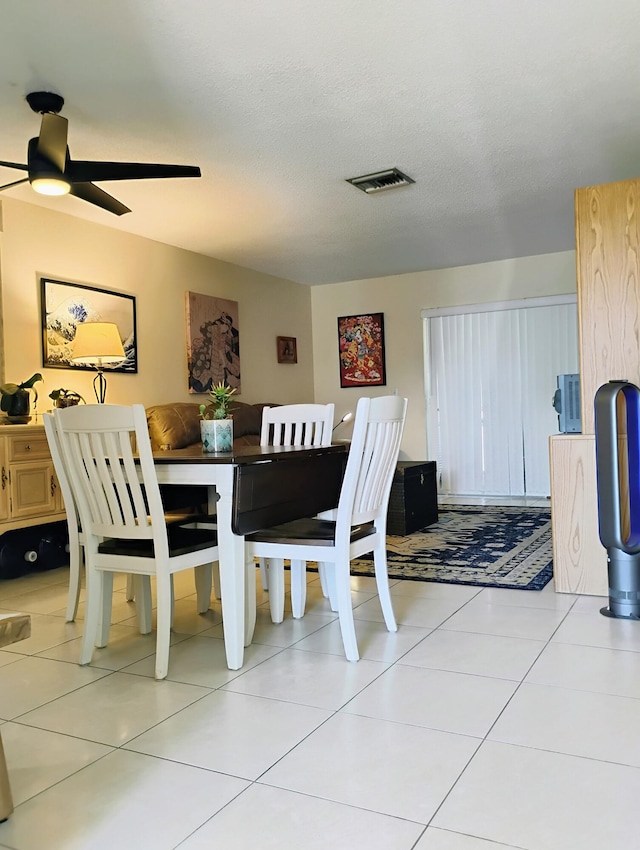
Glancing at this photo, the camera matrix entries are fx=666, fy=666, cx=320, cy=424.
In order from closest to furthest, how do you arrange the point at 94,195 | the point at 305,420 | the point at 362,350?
the point at 94,195, the point at 305,420, the point at 362,350

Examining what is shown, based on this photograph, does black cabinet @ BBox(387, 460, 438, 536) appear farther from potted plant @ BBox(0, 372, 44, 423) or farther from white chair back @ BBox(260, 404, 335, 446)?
potted plant @ BBox(0, 372, 44, 423)

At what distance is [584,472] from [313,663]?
1.62 meters

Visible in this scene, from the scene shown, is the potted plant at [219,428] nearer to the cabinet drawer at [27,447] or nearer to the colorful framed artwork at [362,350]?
the cabinet drawer at [27,447]

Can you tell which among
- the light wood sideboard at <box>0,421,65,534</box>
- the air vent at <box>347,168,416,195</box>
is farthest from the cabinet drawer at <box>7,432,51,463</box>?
the air vent at <box>347,168,416,195</box>

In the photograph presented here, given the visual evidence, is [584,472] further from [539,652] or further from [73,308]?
[73,308]

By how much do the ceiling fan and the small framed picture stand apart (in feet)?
12.9

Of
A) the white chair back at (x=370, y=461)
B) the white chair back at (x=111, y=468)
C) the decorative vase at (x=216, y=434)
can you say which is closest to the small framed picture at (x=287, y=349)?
the decorative vase at (x=216, y=434)

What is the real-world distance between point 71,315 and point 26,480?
136cm

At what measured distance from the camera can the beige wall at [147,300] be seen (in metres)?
4.34

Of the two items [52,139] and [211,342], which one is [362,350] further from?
[52,139]

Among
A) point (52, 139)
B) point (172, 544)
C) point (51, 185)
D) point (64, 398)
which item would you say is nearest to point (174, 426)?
point (64, 398)

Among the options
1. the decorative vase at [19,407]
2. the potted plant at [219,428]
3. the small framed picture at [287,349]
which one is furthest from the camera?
the small framed picture at [287,349]

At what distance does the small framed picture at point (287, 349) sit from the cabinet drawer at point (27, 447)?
139 inches

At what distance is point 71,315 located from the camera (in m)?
4.66
